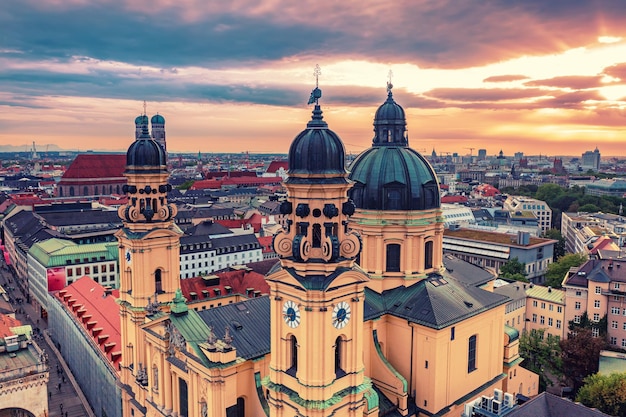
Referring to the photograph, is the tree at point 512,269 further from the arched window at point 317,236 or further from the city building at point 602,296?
the arched window at point 317,236

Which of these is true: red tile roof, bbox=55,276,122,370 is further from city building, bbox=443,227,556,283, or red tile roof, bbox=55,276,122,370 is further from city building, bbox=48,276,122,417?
city building, bbox=443,227,556,283

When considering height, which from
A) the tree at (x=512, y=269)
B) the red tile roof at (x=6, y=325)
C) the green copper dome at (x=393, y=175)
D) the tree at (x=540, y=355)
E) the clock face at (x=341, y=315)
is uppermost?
the green copper dome at (x=393, y=175)

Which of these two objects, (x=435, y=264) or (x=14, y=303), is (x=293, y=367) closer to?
(x=435, y=264)

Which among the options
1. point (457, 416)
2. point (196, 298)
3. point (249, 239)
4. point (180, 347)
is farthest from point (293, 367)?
point (249, 239)

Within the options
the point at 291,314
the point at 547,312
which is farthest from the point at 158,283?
the point at 547,312

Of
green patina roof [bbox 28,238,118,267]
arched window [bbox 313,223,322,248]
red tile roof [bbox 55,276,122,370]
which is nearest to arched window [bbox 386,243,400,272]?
arched window [bbox 313,223,322,248]

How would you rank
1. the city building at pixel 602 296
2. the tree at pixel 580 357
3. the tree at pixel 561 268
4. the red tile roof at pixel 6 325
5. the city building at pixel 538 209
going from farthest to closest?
1. the city building at pixel 538 209
2. the tree at pixel 561 268
3. the city building at pixel 602 296
4. the tree at pixel 580 357
5. the red tile roof at pixel 6 325

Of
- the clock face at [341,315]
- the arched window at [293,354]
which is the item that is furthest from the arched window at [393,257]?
the arched window at [293,354]
